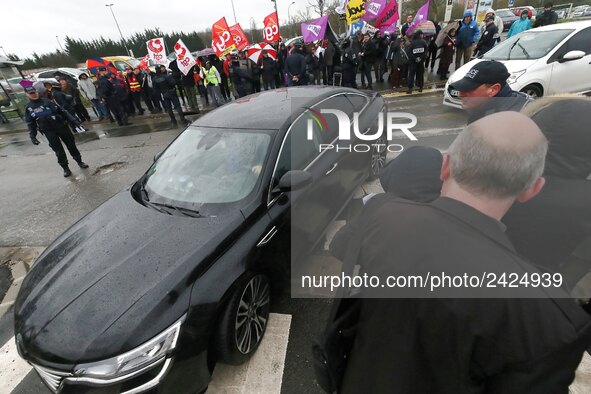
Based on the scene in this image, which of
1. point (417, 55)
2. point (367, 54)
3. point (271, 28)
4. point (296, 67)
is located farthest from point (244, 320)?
point (271, 28)

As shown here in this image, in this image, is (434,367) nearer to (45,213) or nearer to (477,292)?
(477,292)

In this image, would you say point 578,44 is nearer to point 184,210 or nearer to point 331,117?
point 331,117

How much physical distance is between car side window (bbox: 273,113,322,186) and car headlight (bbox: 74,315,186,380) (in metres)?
1.35

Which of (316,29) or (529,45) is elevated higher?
(316,29)

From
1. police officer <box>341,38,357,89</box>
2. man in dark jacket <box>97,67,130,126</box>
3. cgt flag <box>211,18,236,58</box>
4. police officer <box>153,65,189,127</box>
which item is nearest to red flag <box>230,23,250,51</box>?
cgt flag <box>211,18,236,58</box>

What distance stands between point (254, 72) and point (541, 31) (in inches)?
319

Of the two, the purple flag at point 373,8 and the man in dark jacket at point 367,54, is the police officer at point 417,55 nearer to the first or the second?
the man in dark jacket at point 367,54

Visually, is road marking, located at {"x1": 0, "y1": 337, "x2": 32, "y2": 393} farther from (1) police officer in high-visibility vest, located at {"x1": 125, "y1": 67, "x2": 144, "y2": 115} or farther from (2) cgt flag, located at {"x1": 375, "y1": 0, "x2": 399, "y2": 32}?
(2) cgt flag, located at {"x1": 375, "y1": 0, "x2": 399, "y2": 32}

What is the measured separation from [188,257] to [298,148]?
140 centimetres

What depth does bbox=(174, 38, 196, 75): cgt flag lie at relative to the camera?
10.2 m

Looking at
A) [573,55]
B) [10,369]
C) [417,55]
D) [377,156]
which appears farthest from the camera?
[417,55]

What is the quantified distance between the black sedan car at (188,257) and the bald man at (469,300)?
1.25m

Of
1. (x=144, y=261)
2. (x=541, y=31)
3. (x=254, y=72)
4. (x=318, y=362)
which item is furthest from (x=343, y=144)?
(x=254, y=72)

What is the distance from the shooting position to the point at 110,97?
417 inches
